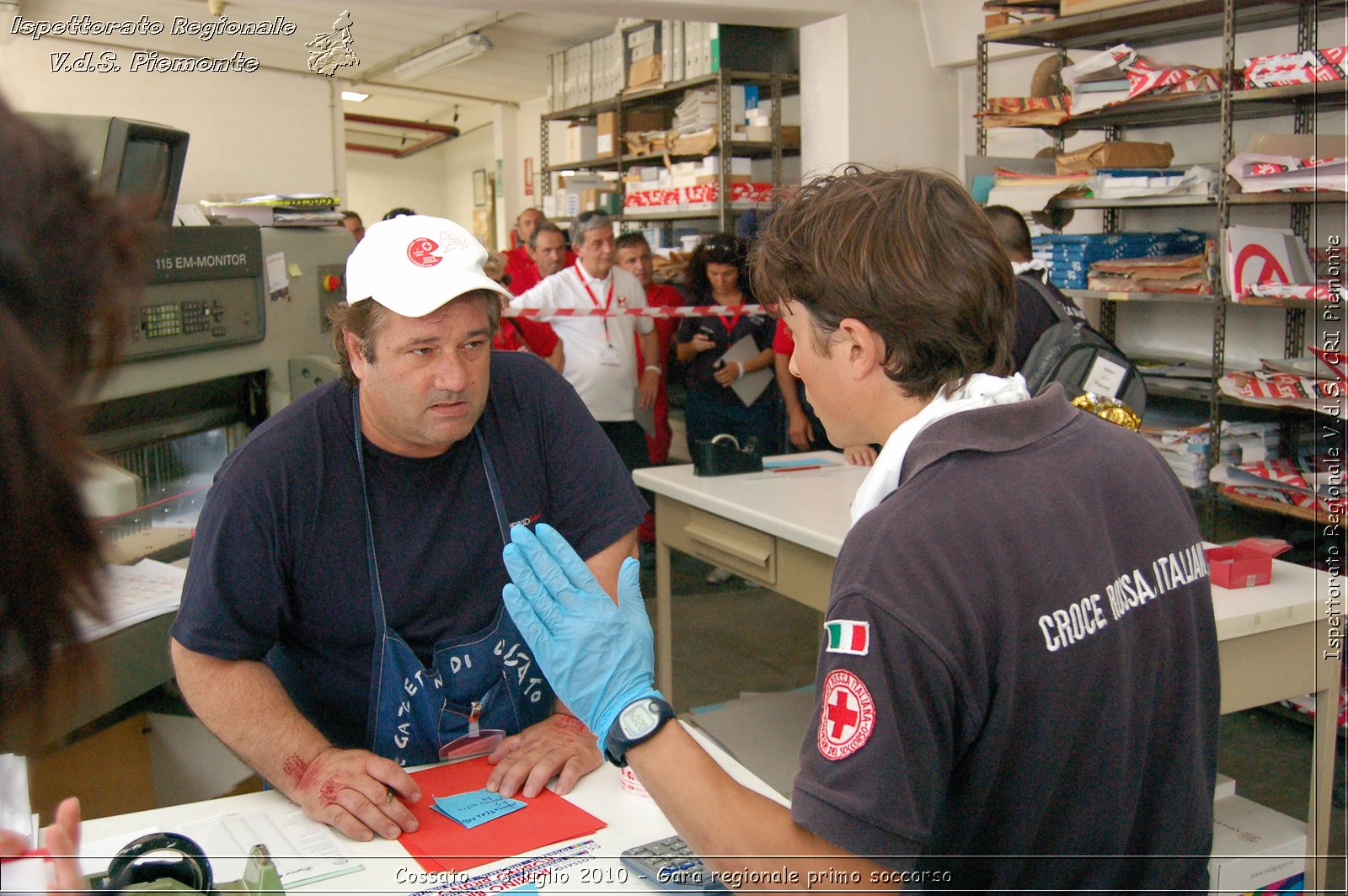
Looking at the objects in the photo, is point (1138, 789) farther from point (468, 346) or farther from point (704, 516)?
point (704, 516)

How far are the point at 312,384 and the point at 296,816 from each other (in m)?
1.60

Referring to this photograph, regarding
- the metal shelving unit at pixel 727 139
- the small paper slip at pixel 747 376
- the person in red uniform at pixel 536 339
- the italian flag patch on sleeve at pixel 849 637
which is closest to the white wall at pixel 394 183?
the metal shelving unit at pixel 727 139

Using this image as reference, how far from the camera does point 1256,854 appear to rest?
190cm

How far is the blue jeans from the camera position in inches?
209

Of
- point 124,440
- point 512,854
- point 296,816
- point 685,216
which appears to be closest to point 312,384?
point 124,440

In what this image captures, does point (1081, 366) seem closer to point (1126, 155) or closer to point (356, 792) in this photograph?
point (1126, 155)

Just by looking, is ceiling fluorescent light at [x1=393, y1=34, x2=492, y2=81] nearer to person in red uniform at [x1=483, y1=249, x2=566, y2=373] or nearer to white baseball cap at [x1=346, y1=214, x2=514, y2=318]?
person in red uniform at [x1=483, y1=249, x2=566, y2=373]

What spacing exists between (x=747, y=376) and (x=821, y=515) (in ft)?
8.51

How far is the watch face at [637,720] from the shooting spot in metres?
1.08

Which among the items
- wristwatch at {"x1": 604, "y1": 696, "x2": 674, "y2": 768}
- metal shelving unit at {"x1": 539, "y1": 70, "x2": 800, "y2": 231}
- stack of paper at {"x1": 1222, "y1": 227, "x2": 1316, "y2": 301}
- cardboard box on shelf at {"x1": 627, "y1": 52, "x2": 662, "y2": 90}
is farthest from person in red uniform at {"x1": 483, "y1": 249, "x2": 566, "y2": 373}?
wristwatch at {"x1": 604, "y1": 696, "x2": 674, "y2": 768}

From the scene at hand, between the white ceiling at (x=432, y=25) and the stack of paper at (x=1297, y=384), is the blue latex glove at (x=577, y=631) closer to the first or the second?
the stack of paper at (x=1297, y=384)

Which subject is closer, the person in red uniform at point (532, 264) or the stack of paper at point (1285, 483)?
the stack of paper at point (1285, 483)

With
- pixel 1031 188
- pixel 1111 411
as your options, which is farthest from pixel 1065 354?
pixel 1031 188

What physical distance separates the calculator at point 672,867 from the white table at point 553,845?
0.01 m
